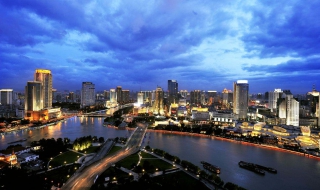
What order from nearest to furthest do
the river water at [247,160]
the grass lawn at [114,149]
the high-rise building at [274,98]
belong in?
1. the river water at [247,160]
2. the grass lawn at [114,149]
3. the high-rise building at [274,98]

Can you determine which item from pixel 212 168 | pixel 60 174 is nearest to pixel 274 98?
pixel 212 168

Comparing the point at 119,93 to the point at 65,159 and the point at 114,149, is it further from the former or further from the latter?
the point at 65,159

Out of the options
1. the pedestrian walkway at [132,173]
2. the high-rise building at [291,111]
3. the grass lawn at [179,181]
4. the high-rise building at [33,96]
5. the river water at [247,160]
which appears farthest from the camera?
the high-rise building at [33,96]

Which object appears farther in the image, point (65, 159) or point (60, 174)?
point (65, 159)

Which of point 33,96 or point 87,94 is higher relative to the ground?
point 87,94

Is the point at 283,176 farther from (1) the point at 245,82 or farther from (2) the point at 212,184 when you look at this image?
(1) the point at 245,82

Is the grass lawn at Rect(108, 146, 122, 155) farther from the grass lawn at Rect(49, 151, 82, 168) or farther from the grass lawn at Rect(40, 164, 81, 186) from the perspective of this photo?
the grass lawn at Rect(40, 164, 81, 186)

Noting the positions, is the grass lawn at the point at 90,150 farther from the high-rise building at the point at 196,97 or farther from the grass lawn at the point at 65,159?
the high-rise building at the point at 196,97

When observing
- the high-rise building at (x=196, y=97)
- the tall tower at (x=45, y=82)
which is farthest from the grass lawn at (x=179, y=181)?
the high-rise building at (x=196, y=97)
